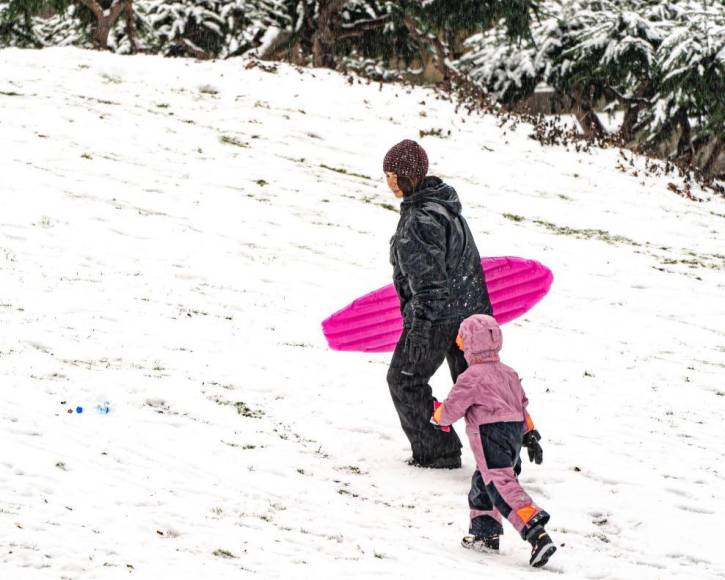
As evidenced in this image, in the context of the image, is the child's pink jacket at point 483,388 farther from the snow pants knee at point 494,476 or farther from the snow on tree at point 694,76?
the snow on tree at point 694,76

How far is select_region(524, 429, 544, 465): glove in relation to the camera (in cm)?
470

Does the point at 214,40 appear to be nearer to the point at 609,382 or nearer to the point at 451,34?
the point at 451,34

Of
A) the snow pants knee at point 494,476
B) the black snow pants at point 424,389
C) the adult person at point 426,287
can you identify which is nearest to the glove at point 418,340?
the adult person at point 426,287

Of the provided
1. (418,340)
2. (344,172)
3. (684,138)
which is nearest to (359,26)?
(684,138)

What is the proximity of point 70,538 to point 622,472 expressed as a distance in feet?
11.8

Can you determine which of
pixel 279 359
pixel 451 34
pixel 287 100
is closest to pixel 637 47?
pixel 451 34

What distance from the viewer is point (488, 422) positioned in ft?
15.1

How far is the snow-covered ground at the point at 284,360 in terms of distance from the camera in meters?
4.48

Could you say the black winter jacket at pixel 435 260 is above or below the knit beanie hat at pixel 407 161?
below

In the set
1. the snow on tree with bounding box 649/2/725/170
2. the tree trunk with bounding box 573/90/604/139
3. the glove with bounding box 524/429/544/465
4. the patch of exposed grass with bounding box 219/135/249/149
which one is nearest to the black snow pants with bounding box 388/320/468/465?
the glove with bounding box 524/429/544/465

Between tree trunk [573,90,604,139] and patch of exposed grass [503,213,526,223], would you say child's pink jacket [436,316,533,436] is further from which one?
tree trunk [573,90,604,139]

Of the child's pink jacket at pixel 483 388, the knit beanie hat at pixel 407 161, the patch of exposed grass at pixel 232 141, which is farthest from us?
the patch of exposed grass at pixel 232 141

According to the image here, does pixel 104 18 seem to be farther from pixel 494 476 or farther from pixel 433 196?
pixel 494 476

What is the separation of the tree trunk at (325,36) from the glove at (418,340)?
18.6 metres
